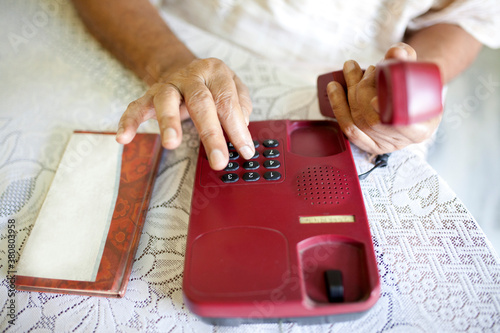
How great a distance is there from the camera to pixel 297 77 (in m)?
0.61

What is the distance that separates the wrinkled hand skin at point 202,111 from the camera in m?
0.43

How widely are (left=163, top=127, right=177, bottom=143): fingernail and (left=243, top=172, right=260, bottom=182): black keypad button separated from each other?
10 centimetres

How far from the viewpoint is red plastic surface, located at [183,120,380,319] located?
35 cm

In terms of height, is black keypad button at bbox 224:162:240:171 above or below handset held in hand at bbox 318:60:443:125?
below

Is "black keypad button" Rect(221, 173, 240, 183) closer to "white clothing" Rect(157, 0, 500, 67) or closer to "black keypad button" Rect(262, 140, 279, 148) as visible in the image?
"black keypad button" Rect(262, 140, 279, 148)

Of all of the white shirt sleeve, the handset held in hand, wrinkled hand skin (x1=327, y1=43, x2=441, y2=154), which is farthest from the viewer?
the white shirt sleeve

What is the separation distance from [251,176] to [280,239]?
9 centimetres

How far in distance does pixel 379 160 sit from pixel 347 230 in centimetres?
14

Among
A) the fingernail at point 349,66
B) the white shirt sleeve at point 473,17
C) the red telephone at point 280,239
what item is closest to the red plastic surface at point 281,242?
the red telephone at point 280,239

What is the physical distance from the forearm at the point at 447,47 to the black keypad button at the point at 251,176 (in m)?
0.37

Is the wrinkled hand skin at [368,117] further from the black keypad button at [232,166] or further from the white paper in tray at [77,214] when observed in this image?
the white paper in tray at [77,214]

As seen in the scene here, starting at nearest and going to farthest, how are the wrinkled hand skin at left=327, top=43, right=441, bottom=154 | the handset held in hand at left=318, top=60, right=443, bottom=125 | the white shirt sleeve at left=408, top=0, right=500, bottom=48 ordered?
1. the handset held in hand at left=318, top=60, right=443, bottom=125
2. the wrinkled hand skin at left=327, top=43, right=441, bottom=154
3. the white shirt sleeve at left=408, top=0, right=500, bottom=48

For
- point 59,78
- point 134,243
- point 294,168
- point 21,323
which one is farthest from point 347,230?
point 59,78

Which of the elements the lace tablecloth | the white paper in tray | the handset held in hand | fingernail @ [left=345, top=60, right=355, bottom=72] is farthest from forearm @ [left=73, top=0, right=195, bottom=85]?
the handset held in hand
